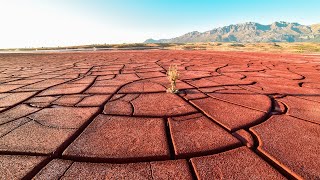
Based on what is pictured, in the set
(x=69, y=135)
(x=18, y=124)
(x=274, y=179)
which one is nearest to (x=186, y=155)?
(x=274, y=179)

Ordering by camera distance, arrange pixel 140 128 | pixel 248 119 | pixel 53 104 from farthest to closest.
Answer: pixel 53 104, pixel 248 119, pixel 140 128

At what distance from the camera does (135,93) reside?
313 centimetres

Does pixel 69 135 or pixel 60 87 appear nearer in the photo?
pixel 69 135

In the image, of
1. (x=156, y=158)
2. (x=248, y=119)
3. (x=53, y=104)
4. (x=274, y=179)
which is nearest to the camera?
(x=274, y=179)

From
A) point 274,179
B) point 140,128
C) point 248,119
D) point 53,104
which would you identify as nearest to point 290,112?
point 248,119

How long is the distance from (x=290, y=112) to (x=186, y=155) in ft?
4.84

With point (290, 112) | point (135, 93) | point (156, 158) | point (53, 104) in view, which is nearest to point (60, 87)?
point (53, 104)

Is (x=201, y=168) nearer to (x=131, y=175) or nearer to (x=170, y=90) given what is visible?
(x=131, y=175)

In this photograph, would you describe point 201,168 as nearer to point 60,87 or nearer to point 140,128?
point 140,128

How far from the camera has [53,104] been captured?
8.77ft

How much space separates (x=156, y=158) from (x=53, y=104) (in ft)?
5.80

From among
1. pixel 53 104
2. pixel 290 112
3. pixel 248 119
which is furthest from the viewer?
pixel 53 104

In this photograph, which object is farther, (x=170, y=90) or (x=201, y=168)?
(x=170, y=90)

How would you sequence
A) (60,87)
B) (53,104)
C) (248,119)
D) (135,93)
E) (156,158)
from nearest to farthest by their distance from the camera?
1. (156,158)
2. (248,119)
3. (53,104)
4. (135,93)
5. (60,87)
